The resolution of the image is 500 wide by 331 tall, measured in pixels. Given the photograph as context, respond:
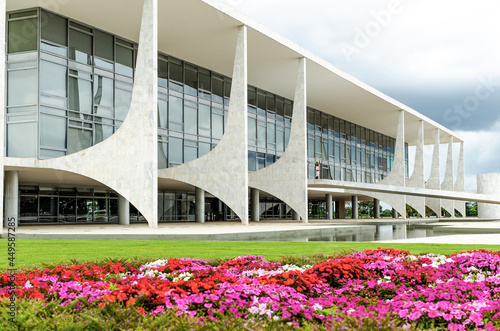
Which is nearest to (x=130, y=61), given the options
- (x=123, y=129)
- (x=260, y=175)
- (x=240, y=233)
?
(x=123, y=129)

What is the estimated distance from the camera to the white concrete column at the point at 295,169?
34.6 meters

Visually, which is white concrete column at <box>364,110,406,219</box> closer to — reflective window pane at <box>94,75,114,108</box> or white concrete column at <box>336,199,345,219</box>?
white concrete column at <box>336,199,345,219</box>

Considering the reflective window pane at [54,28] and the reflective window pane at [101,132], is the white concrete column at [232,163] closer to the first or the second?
the reflective window pane at [101,132]

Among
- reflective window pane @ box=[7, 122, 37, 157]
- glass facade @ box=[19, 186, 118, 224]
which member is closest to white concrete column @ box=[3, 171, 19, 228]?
reflective window pane @ box=[7, 122, 37, 157]

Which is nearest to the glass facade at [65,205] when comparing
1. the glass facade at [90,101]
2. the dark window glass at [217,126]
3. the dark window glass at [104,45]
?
the glass facade at [90,101]

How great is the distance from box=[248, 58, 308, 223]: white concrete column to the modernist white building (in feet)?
0.25

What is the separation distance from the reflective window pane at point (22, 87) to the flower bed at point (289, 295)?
19851 mm

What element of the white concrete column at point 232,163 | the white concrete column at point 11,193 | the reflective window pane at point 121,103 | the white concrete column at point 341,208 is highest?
the reflective window pane at point 121,103

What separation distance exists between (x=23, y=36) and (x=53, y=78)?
2567mm

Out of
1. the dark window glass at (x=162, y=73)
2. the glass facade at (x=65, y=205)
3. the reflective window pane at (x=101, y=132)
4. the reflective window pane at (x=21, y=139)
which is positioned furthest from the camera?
the dark window glass at (x=162, y=73)

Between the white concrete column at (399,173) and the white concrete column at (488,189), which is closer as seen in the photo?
the white concrete column at (399,173)

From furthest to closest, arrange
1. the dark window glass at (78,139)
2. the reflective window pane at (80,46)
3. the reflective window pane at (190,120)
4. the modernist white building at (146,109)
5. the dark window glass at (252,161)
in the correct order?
the dark window glass at (252,161) < the reflective window pane at (190,120) < the reflective window pane at (80,46) < the dark window glass at (78,139) < the modernist white building at (146,109)

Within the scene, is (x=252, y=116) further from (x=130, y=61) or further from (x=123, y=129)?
(x=123, y=129)

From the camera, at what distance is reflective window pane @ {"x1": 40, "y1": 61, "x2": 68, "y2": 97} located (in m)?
25.2
